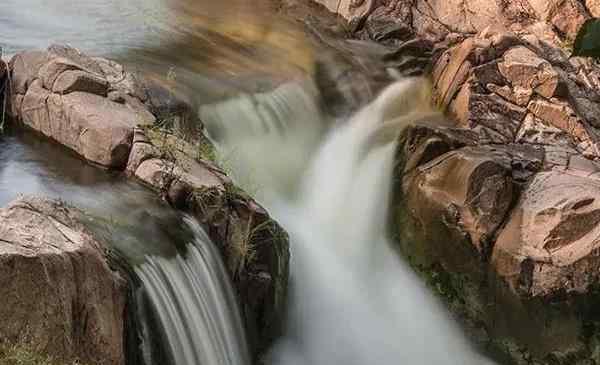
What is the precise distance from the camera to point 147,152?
7262mm

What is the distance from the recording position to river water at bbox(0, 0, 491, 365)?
6243 millimetres

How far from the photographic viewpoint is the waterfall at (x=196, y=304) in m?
5.75

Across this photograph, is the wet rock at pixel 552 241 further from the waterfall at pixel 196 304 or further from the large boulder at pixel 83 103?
the large boulder at pixel 83 103

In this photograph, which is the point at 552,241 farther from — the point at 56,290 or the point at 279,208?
the point at 56,290

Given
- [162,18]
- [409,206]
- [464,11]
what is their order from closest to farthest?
[409,206] < [162,18] < [464,11]

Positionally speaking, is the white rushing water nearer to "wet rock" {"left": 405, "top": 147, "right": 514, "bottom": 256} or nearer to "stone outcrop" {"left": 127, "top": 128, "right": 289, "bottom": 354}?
"stone outcrop" {"left": 127, "top": 128, "right": 289, "bottom": 354}

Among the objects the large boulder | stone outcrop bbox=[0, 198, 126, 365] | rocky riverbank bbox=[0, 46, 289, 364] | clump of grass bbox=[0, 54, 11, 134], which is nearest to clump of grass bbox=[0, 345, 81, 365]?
stone outcrop bbox=[0, 198, 126, 365]

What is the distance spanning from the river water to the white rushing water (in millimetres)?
15

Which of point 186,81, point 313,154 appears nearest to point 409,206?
point 313,154

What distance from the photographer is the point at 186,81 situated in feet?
31.9

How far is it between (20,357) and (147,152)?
330 centimetres

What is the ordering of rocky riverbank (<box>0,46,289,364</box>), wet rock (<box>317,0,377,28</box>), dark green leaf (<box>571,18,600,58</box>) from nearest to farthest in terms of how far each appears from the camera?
dark green leaf (<box>571,18,600,58</box>) → rocky riverbank (<box>0,46,289,364</box>) → wet rock (<box>317,0,377,28</box>)

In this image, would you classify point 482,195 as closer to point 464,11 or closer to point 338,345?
point 338,345

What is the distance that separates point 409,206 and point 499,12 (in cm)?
602
